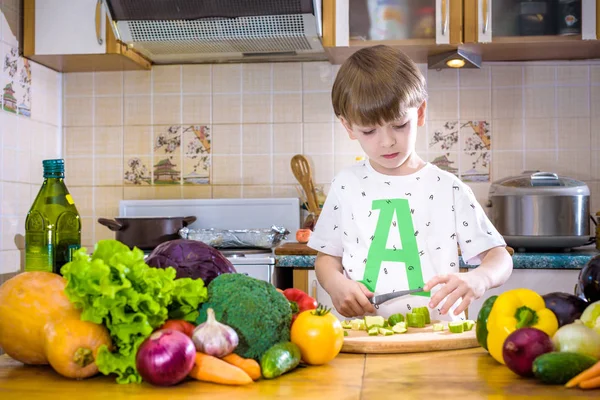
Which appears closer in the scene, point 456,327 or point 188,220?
point 456,327

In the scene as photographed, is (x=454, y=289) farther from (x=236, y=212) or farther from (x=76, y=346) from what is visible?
(x=236, y=212)

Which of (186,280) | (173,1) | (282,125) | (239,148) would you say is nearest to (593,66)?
Answer: (282,125)

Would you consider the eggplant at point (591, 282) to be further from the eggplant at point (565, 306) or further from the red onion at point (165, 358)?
the red onion at point (165, 358)

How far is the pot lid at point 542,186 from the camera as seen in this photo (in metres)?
2.51

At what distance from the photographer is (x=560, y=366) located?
2.62ft

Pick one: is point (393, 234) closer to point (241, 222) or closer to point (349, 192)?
point (349, 192)

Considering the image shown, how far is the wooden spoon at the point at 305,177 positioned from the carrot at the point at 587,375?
2.11 metres

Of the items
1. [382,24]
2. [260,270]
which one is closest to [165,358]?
[260,270]

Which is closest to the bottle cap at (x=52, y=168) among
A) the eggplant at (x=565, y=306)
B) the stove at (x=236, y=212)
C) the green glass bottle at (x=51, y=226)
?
the green glass bottle at (x=51, y=226)

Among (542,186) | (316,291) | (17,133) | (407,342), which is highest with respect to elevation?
(17,133)

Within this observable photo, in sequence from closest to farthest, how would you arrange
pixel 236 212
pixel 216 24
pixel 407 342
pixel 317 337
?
pixel 317 337 < pixel 407 342 < pixel 216 24 < pixel 236 212

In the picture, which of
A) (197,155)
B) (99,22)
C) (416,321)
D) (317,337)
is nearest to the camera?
(317,337)

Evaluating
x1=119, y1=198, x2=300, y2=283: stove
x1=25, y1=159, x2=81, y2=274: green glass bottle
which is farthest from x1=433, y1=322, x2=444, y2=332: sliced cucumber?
x1=119, y1=198, x2=300, y2=283: stove

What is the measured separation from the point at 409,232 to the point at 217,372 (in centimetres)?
82
